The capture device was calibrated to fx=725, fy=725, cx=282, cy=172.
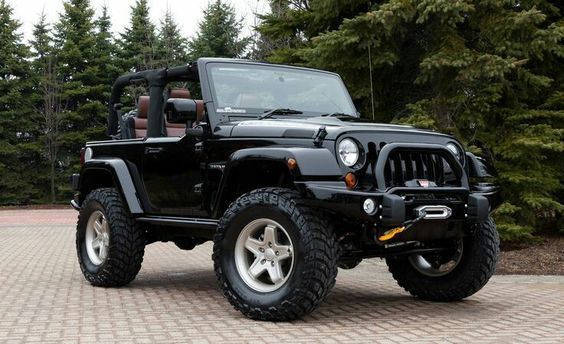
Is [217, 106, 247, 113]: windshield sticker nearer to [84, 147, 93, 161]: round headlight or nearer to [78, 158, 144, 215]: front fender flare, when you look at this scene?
[78, 158, 144, 215]: front fender flare

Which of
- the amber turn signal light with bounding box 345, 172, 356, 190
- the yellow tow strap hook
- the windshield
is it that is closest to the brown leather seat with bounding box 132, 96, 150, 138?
the windshield

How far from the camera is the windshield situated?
646cm

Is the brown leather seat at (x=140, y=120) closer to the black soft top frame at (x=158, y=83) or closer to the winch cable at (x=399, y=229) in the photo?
the black soft top frame at (x=158, y=83)

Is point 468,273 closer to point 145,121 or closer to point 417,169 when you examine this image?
point 417,169

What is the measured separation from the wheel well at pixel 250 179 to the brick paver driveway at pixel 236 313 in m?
0.96

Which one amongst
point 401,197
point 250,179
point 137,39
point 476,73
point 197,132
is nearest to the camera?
point 401,197

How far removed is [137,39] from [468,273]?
3318cm

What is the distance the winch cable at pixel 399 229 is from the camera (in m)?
5.20

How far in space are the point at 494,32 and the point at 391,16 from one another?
5.24ft

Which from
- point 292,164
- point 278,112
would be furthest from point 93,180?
point 292,164

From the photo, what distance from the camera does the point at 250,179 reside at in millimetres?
5980

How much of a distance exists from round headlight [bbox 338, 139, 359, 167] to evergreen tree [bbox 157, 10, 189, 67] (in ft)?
96.0

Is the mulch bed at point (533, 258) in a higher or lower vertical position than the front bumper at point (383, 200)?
lower

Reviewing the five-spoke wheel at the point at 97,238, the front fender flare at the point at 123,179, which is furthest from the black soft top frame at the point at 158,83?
the five-spoke wheel at the point at 97,238
